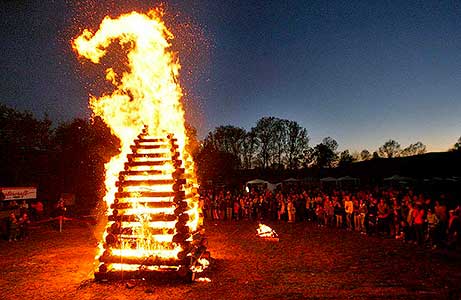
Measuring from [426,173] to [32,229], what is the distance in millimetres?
42898

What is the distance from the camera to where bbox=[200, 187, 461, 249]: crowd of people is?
1582 cm

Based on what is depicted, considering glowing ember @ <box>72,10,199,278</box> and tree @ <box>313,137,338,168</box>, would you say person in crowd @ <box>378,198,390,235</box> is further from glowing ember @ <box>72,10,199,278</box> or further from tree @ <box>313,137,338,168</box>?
tree @ <box>313,137,338,168</box>

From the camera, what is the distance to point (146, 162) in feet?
41.0

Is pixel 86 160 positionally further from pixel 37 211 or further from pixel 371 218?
pixel 371 218

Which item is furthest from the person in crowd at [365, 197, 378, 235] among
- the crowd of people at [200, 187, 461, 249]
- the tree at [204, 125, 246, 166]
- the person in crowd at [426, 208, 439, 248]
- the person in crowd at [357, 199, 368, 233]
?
the tree at [204, 125, 246, 166]

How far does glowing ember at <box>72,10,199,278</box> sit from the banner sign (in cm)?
1442

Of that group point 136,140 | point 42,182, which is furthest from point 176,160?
point 42,182

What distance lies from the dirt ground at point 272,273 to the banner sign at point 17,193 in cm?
816

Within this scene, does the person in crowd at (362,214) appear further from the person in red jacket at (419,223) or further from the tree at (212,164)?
the tree at (212,164)

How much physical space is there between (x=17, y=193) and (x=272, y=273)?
21.6 metres

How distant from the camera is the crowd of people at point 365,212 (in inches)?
623

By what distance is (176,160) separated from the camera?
12281 mm

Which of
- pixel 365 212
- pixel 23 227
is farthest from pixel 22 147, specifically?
pixel 365 212

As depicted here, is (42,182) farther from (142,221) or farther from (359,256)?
(359,256)
